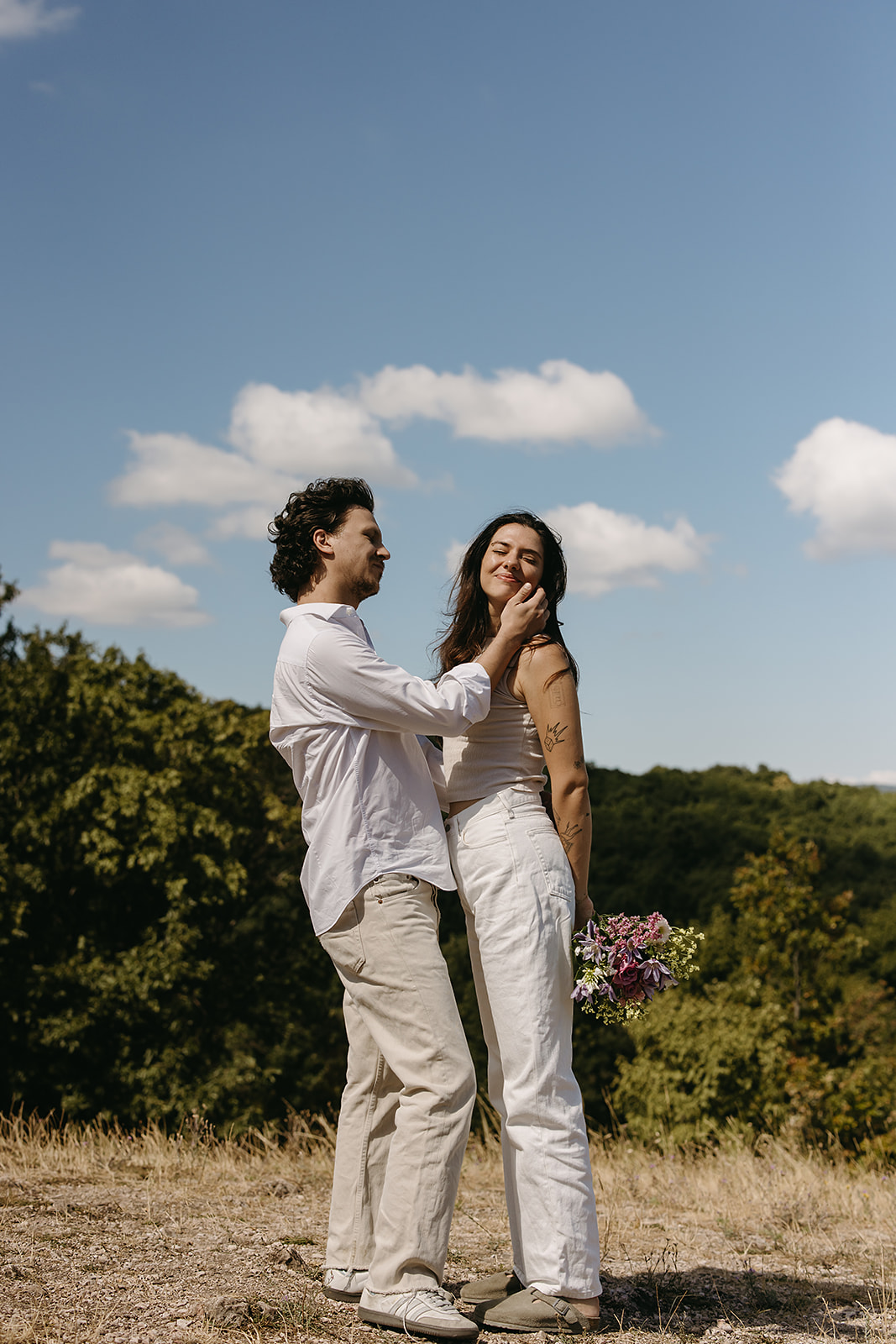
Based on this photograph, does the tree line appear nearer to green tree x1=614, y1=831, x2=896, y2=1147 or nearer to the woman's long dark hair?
green tree x1=614, y1=831, x2=896, y2=1147

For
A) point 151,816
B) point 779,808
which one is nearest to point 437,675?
point 151,816

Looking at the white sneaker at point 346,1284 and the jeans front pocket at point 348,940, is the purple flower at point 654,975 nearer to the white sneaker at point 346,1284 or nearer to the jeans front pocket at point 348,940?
the jeans front pocket at point 348,940

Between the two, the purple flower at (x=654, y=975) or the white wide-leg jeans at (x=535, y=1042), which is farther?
the purple flower at (x=654, y=975)

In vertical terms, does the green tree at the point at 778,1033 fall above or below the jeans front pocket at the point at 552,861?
below

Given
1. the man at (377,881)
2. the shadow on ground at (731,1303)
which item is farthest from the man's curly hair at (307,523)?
the shadow on ground at (731,1303)

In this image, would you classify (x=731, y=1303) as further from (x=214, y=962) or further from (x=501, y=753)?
(x=214, y=962)

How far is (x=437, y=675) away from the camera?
3846mm

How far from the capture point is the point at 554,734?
341 centimetres

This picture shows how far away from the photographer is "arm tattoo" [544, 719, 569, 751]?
3.40 m

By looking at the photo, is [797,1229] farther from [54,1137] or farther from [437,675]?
[54,1137]

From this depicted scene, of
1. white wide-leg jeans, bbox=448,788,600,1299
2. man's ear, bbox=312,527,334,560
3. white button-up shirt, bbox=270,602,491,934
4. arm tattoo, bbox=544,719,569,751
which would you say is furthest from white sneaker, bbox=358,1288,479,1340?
man's ear, bbox=312,527,334,560

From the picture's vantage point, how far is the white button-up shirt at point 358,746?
3.21 m

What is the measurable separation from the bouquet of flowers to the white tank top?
50 cm

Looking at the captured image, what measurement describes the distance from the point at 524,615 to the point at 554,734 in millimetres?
383
